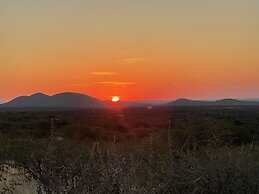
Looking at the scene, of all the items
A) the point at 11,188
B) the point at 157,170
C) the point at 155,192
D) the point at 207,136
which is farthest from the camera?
the point at 207,136

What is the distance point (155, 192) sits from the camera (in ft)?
24.3

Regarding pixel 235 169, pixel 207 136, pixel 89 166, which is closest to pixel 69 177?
pixel 89 166

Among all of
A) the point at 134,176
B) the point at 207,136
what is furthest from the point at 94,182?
the point at 207,136

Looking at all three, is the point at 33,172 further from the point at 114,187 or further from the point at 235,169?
the point at 235,169

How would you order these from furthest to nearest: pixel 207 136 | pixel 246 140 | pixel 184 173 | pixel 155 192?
pixel 246 140 < pixel 207 136 < pixel 184 173 < pixel 155 192

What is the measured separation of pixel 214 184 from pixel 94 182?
2.03 meters

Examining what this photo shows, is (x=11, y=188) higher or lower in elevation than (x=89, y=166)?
lower

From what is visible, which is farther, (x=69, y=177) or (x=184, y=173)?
(x=184, y=173)

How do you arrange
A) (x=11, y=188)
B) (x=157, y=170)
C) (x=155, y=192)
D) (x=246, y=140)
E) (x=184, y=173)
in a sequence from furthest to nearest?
(x=246, y=140)
(x=11, y=188)
(x=157, y=170)
(x=184, y=173)
(x=155, y=192)

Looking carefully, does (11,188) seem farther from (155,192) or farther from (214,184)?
(214,184)

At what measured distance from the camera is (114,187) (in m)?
6.89

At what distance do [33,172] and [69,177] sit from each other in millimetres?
3019

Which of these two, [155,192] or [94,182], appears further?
[155,192]

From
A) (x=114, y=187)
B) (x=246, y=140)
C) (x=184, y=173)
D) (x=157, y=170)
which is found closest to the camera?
(x=114, y=187)
